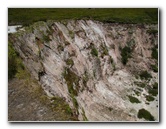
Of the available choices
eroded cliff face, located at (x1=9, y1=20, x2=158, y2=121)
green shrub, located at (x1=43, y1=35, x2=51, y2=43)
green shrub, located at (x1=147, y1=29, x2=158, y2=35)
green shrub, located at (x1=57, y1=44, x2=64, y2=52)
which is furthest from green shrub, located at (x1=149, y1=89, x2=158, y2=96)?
green shrub, located at (x1=43, y1=35, x2=51, y2=43)

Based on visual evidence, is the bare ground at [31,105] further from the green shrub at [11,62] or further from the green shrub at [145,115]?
the green shrub at [145,115]

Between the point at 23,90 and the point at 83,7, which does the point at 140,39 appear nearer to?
the point at 83,7

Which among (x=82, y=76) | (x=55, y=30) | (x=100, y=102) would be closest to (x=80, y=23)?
(x=55, y=30)

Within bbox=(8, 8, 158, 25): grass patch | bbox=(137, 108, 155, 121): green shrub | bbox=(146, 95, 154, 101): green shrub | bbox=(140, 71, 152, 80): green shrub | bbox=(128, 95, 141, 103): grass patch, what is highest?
bbox=(8, 8, 158, 25): grass patch

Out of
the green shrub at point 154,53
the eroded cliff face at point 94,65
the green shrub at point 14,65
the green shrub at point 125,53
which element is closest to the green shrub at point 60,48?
the eroded cliff face at point 94,65

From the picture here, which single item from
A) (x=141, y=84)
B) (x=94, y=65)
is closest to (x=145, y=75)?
(x=141, y=84)

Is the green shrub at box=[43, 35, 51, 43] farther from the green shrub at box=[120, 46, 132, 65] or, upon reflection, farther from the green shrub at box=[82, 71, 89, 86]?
the green shrub at box=[120, 46, 132, 65]
